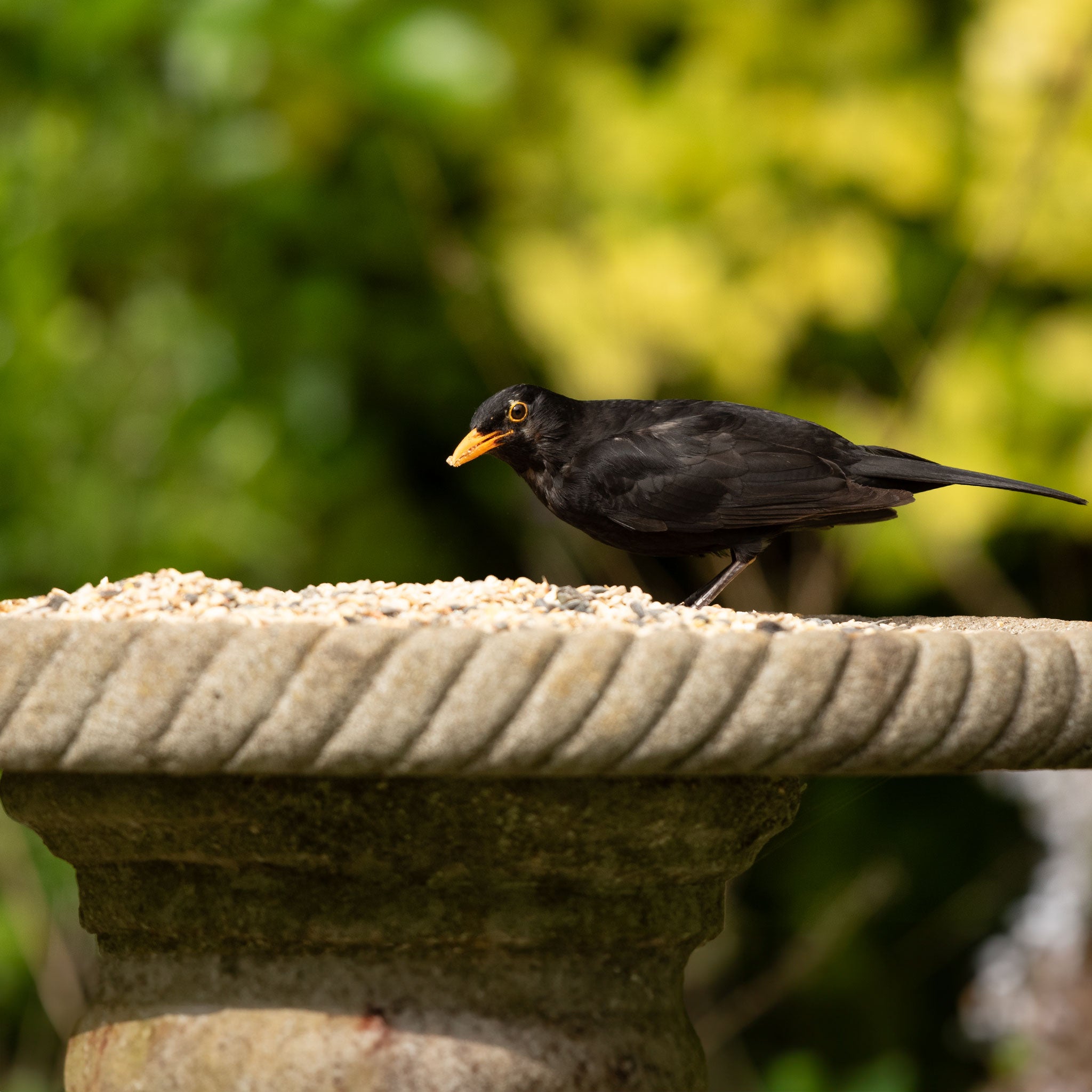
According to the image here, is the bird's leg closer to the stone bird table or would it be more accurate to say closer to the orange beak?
the orange beak

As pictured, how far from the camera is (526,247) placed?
4.74 m

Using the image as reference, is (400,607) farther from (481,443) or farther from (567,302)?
(567,302)

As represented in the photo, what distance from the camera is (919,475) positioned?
2668mm

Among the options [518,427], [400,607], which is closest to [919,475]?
[518,427]

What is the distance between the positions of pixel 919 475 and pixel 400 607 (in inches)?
43.5

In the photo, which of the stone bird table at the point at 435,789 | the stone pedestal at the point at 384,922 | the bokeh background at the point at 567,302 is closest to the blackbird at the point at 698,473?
the stone bird table at the point at 435,789

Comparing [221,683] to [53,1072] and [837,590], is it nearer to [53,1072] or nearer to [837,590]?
[837,590]

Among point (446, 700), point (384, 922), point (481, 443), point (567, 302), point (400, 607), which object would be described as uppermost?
point (446, 700)

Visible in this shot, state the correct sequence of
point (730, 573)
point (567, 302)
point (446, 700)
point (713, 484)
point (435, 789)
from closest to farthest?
point (446, 700)
point (435, 789)
point (713, 484)
point (730, 573)
point (567, 302)

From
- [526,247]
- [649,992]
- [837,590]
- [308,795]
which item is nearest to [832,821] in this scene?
[837,590]

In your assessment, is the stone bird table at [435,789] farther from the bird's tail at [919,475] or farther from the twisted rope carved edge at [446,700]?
the bird's tail at [919,475]

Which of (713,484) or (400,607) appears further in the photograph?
(713,484)

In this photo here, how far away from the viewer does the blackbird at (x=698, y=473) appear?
261cm

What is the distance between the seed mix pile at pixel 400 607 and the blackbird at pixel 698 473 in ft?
0.92
